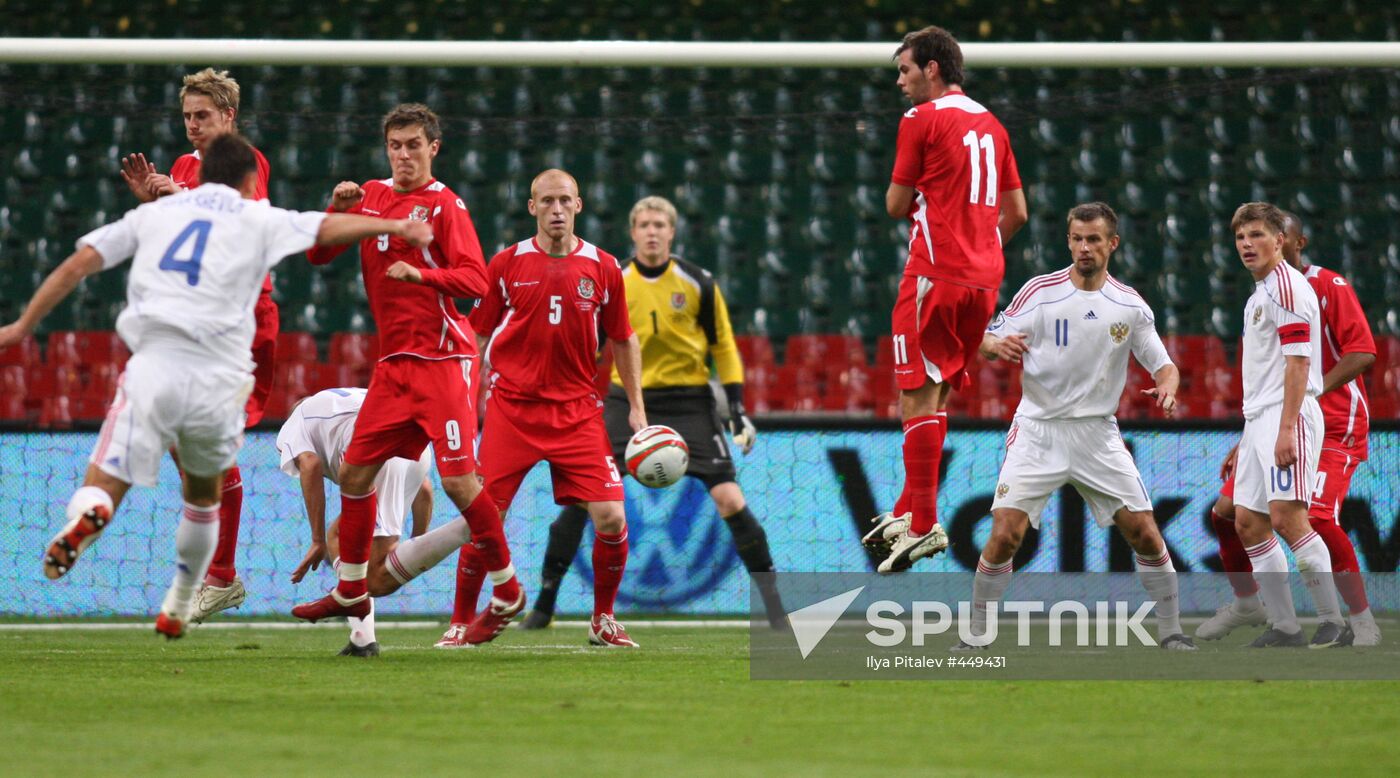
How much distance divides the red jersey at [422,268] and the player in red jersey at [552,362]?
567 mm

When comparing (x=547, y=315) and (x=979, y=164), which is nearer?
(x=979, y=164)

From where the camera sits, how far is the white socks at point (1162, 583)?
24.5ft

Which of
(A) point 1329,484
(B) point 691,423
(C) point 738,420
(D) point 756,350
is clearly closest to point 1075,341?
(A) point 1329,484

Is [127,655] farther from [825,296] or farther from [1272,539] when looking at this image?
[825,296]

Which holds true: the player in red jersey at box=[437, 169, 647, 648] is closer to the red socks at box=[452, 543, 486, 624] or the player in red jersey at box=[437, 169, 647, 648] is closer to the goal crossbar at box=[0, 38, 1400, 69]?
the red socks at box=[452, 543, 486, 624]

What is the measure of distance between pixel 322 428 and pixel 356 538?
0.95 m

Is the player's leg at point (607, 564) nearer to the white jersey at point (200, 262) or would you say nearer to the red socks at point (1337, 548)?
the white jersey at point (200, 262)

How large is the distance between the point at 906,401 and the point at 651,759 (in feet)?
9.85

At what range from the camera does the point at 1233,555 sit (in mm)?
8641

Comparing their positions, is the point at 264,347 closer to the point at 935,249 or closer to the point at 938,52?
the point at 935,249

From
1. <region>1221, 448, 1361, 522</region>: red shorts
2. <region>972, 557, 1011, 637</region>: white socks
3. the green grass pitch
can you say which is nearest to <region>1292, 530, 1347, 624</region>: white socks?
<region>1221, 448, 1361, 522</region>: red shorts

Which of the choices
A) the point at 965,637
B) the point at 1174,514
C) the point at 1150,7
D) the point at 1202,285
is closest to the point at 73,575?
the point at 965,637

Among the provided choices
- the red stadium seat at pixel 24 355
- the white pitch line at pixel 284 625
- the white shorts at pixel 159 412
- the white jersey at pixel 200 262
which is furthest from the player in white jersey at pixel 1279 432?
the red stadium seat at pixel 24 355

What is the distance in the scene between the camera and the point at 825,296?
13281 mm
